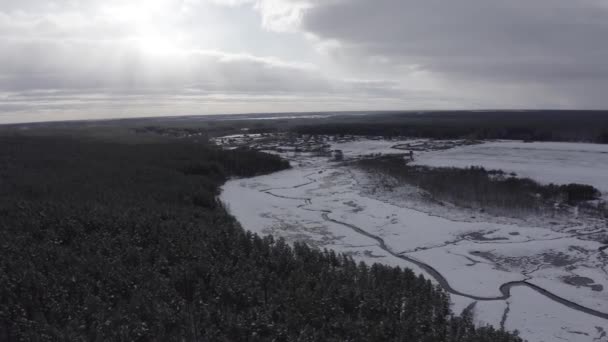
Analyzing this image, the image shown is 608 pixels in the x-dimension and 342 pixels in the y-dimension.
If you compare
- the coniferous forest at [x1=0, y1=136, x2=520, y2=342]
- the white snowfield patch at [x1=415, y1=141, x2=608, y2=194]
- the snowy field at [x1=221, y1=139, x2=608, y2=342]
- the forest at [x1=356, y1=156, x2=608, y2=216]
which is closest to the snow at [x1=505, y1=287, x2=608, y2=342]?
the snowy field at [x1=221, y1=139, x2=608, y2=342]

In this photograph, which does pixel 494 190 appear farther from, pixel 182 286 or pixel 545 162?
pixel 182 286

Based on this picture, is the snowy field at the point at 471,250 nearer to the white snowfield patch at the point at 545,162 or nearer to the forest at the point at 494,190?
the forest at the point at 494,190

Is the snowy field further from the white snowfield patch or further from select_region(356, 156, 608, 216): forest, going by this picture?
the white snowfield patch

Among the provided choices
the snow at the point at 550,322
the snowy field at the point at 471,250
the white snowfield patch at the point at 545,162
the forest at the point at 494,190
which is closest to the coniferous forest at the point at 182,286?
the snow at the point at 550,322

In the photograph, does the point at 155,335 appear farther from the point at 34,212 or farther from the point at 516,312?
the point at 34,212

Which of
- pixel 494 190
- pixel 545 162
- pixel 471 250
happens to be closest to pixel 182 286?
pixel 471 250

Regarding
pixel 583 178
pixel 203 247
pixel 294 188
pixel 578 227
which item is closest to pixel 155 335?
pixel 203 247
